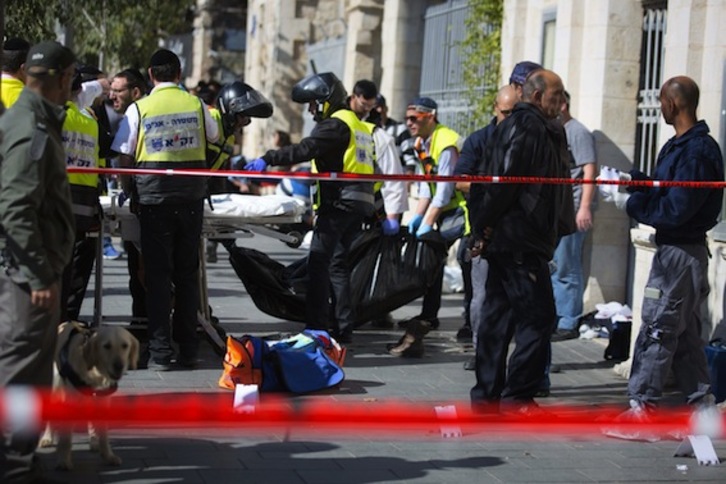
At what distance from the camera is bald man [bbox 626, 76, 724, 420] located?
7.79 meters

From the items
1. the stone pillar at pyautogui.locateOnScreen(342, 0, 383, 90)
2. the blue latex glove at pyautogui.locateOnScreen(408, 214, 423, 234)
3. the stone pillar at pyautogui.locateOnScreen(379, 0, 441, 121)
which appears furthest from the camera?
the stone pillar at pyautogui.locateOnScreen(342, 0, 383, 90)

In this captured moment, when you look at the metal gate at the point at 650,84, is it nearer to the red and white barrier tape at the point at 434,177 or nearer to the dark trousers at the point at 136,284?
the red and white barrier tape at the point at 434,177

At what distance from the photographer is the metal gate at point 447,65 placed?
1720 centimetres

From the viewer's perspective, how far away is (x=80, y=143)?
352 inches

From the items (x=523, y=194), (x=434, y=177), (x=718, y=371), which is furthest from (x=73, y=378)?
(x=718, y=371)

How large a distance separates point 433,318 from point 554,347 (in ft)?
→ 3.71

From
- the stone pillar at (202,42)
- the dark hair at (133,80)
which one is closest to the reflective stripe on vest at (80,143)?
the dark hair at (133,80)

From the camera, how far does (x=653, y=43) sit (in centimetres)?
1241

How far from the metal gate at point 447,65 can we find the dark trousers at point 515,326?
27.0 ft

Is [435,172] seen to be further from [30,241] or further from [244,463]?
[30,241]

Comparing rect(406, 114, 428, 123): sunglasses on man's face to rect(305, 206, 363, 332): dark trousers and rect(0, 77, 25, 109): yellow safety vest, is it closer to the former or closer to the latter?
rect(305, 206, 363, 332): dark trousers

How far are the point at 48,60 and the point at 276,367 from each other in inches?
121

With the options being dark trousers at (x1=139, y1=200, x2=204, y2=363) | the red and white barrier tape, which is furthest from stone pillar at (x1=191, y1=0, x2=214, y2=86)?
dark trousers at (x1=139, y1=200, x2=204, y2=363)

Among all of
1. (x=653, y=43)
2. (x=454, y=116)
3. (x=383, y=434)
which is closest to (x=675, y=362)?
(x=383, y=434)
